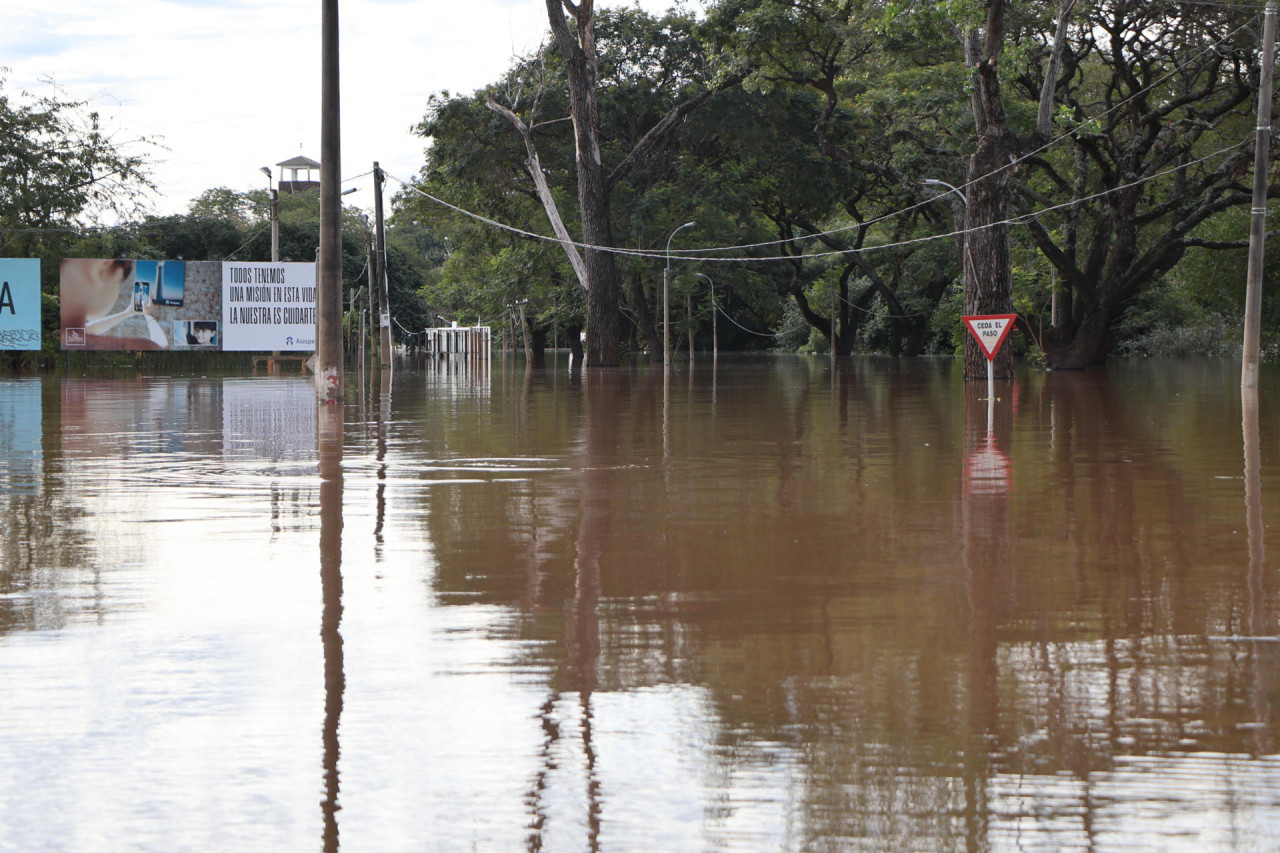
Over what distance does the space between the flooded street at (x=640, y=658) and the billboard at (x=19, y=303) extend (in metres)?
37.5

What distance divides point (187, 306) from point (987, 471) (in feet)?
138

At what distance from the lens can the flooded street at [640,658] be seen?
398 cm

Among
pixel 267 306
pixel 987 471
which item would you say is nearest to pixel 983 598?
pixel 987 471

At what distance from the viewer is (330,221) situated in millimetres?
22688

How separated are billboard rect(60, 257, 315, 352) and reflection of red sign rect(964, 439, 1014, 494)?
38.5m

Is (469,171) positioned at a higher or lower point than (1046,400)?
higher

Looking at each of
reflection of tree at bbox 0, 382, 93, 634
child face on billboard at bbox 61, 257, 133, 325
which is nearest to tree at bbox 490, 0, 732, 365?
child face on billboard at bbox 61, 257, 133, 325

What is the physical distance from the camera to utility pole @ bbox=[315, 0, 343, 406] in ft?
73.8

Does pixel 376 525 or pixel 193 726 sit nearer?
pixel 193 726

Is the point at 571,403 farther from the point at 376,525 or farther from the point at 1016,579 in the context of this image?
the point at 1016,579

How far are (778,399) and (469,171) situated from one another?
30.0m

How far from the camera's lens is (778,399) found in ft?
88.1

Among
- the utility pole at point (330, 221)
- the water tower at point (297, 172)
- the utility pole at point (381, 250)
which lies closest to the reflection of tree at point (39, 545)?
the utility pole at point (330, 221)

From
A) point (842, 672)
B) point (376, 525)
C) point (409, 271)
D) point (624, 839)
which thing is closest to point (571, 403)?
point (376, 525)
